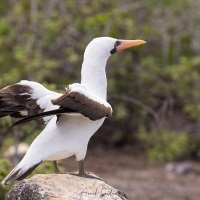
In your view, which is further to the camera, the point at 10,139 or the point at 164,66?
the point at 164,66

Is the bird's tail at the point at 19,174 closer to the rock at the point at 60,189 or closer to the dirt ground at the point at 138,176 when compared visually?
the rock at the point at 60,189

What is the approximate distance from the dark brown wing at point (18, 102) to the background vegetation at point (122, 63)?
8358 millimetres

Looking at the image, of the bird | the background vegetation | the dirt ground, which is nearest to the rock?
the bird

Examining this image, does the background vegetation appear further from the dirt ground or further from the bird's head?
the bird's head

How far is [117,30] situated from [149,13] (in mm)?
2274

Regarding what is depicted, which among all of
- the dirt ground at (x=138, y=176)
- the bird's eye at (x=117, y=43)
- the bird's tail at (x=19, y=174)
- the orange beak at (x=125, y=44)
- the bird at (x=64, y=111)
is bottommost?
the dirt ground at (x=138, y=176)

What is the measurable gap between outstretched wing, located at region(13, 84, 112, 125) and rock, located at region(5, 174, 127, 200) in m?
0.63

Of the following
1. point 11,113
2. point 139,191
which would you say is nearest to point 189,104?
point 139,191

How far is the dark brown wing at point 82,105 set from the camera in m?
5.95

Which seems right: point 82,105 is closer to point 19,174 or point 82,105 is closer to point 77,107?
point 77,107

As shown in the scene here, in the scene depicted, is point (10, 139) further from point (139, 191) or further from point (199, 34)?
point (199, 34)

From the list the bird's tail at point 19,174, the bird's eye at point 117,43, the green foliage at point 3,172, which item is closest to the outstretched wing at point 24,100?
the bird's tail at point 19,174

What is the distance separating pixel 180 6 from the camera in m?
16.8

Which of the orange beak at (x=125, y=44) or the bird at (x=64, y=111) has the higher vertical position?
the orange beak at (x=125, y=44)
